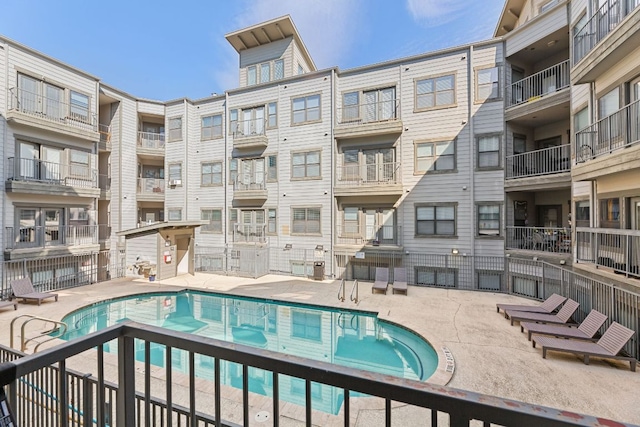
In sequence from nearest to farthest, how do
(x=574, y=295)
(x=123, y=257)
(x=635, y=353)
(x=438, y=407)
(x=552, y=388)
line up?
(x=438, y=407) < (x=552, y=388) < (x=635, y=353) < (x=574, y=295) < (x=123, y=257)

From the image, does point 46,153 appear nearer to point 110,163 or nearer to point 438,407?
point 110,163

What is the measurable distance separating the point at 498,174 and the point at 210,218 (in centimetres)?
1773

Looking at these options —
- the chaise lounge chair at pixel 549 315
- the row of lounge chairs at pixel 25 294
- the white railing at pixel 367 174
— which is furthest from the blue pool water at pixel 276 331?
the white railing at pixel 367 174

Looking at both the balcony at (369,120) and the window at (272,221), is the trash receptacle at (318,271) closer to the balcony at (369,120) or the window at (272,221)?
the window at (272,221)

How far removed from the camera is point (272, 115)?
19375 millimetres

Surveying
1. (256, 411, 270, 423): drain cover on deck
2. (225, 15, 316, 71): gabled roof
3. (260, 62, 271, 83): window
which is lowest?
(256, 411, 270, 423): drain cover on deck

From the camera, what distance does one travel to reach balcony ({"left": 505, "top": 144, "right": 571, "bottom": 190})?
1259 cm

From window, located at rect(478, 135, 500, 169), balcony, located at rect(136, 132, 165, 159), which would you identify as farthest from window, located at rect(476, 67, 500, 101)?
balcony, located at rect(136, 132, 165, 159)

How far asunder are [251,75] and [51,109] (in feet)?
38.1

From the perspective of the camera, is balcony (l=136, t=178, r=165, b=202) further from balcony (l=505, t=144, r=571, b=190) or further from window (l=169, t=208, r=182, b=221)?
balcony (l=505, t=144, r=571, b=190)

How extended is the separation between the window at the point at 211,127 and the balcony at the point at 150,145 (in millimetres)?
3698

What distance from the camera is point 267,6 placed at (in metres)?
19.9

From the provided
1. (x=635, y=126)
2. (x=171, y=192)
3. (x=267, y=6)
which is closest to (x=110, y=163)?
(x=171, y=192)

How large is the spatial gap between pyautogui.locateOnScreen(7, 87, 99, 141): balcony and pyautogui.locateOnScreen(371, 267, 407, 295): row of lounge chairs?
17905 mm
